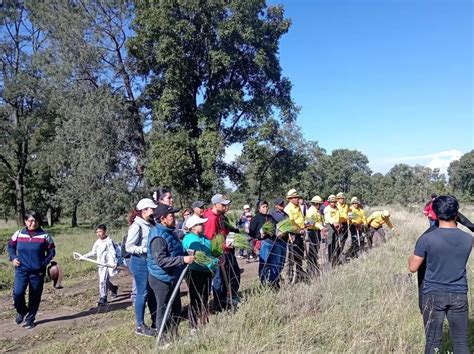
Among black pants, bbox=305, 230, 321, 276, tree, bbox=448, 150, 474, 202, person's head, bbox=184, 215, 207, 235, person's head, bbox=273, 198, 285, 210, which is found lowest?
black pants, bbox=305, 230, 321, 276

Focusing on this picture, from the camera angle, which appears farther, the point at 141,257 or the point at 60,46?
the point at 60,46

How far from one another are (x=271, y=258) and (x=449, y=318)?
3752mm

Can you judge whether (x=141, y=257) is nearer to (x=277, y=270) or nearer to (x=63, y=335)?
(x=63, y=335)

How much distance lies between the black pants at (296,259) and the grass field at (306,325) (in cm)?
56

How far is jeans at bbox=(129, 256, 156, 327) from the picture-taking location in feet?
18.9

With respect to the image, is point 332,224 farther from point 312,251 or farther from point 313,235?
point 312,251

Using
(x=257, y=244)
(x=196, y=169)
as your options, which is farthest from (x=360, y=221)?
(x=196, y=169)

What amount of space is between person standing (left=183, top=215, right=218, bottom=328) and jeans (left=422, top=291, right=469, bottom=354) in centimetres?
250

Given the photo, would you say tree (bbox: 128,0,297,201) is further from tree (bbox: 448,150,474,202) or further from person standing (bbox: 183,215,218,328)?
tree (bbox: 448,150,474,202)

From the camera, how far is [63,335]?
245 inches

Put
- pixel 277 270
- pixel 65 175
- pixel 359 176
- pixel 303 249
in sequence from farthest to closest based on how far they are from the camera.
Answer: pixel 359 176 → pixel 65 175 → pixel 303 249 → pixel 277 270

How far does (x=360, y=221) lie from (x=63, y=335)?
7273mm

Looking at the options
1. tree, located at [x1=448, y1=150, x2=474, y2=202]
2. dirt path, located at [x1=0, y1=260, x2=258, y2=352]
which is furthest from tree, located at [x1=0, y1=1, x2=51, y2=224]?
tree, located at [x1=448, y1=150, x2=474, y2=202]

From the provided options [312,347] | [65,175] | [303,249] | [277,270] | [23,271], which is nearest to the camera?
[312,347]
